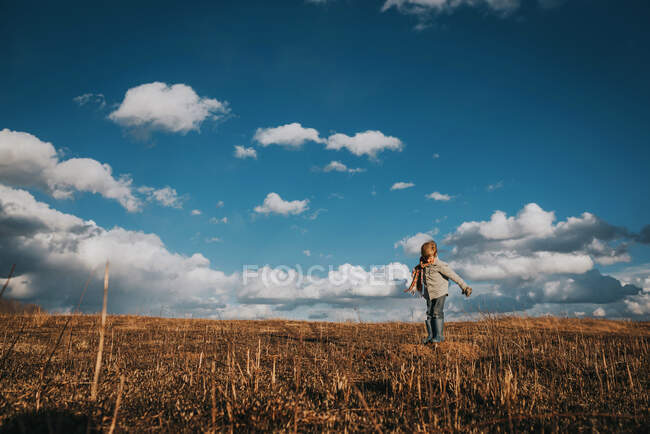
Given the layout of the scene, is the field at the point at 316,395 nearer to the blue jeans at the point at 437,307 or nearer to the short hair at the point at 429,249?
the blue jeans at the point at 437,307

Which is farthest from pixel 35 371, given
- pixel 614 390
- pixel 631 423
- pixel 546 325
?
pixel 546 325

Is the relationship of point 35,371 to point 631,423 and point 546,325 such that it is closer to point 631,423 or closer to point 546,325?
point 631,423

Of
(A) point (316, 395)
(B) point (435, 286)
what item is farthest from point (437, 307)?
(A) point (316, 395)

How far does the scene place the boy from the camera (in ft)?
28.2

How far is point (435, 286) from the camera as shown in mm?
8633

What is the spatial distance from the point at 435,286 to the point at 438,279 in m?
0.17

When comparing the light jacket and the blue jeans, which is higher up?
the light jacket

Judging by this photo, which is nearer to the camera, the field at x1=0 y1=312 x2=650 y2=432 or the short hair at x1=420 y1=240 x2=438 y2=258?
the field at x1=0 y1=312 x2=650 y2=432

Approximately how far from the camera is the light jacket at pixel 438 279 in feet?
28.2

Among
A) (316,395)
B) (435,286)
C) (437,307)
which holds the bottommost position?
(316,395)

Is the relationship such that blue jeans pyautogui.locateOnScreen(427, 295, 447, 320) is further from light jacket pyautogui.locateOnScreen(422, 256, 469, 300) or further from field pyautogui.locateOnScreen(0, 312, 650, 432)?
field pyautogui.locateOnScreen(0, 312, 650, 432)

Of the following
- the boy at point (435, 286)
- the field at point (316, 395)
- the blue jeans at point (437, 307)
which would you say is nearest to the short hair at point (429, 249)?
the boy at point (435, 286)

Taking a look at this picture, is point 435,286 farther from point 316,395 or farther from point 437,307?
point 316,395

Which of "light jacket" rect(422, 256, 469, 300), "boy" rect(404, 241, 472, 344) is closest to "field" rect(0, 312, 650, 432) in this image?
"boy" rect(404, 241, 472, 344)
